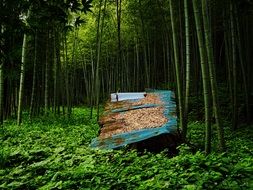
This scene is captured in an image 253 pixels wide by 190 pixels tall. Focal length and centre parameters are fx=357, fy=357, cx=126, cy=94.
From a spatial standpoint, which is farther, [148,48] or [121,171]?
[148,48]

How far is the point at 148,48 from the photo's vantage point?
16.1 meters

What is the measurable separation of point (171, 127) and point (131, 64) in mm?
18634

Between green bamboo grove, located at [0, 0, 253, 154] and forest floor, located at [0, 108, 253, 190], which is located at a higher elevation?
green bamboo grove, located at [0, 0, 253, 154]

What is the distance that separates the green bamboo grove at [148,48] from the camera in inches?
127

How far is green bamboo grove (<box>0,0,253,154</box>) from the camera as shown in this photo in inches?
127

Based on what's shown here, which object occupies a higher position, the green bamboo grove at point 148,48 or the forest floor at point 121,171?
the green bamboo grove at point 148,48

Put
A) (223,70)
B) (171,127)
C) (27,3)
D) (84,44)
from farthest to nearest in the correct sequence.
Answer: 1. (84,44)
2. (223,70)
3. (171,127)
4. (27,3)

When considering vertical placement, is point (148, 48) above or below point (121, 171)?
above

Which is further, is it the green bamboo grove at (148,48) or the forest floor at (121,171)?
the forest floor at (121,171)

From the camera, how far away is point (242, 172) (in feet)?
11.9

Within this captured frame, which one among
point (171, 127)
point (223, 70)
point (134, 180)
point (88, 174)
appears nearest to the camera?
point (134, 180)

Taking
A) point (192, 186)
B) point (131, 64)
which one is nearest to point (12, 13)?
point (192, 186)

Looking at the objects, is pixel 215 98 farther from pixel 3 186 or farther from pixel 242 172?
pixel 3 186

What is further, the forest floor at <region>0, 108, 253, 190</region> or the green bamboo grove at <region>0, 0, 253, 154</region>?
the forest floor at <region>0, 108, 253, 190</region>
